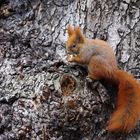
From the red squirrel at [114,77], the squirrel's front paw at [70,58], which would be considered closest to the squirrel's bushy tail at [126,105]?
the red squirrel at [114,77]

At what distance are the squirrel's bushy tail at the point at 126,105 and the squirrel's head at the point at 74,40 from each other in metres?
0.29

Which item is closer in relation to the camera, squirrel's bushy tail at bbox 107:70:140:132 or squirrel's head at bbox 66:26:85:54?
squirrel's bushy tail at bbox 107:70:140:132

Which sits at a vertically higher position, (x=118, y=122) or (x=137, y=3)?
(x=137, y=3)

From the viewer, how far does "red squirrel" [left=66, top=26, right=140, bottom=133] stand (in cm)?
190

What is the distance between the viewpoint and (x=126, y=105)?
1925 mm

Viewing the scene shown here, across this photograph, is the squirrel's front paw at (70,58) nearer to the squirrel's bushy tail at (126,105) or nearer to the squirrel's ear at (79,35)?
the squirrel's ear at (79,35)

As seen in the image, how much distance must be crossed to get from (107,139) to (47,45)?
505mm

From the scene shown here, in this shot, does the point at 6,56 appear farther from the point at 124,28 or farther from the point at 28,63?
the point at 124,28

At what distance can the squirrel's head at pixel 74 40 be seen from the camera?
2102mm

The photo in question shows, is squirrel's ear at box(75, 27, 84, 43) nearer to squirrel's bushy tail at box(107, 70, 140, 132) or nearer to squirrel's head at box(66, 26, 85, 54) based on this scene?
squirrel's head at box(66, 26, 85, 54)

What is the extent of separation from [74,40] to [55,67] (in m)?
0.30

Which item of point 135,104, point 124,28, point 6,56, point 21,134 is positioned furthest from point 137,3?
point 21,134

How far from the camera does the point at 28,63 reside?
1968 mm

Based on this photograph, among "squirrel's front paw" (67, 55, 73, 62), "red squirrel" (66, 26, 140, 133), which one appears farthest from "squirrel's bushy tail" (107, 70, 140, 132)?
"squirrel's front paw" (67, 55, 73, 62)
